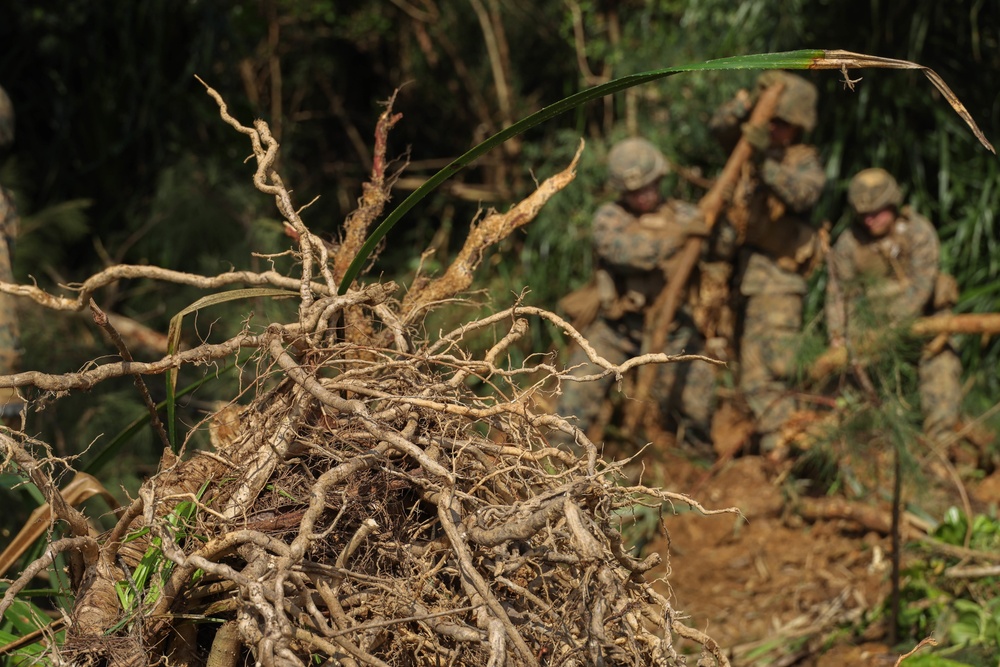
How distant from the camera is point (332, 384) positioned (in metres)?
1.61

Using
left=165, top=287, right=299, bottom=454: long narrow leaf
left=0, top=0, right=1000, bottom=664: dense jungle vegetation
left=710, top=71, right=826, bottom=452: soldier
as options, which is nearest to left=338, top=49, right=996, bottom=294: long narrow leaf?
left=165, top=287, right=299, bottom=454: long narrow leaf

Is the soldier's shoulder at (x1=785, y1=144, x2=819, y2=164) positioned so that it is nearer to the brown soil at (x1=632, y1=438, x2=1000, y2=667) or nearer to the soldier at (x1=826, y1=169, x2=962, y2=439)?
the soldier at (x1=826, y1=169, x2=962, y2=439)

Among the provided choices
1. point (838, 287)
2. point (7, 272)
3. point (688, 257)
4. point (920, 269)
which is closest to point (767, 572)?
point (838, 287)

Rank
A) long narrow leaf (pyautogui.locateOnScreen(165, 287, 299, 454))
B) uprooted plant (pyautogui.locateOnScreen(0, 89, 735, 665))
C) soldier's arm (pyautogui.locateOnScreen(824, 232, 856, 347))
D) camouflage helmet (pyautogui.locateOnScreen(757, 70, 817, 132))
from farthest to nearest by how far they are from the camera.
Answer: camouflage helmet (pyautogui.locateOnScreen(757, 70, 817, 132)) → soldier's arm (pyautogui.locateOnScreen(824, 232, 856, 347)) → long narrow leaf (pyautogui.locateOnScreen(165, 287, 299, 454)) → uprooted plant (pyautogui.locateOnScreen(0, 89, 735, 665))

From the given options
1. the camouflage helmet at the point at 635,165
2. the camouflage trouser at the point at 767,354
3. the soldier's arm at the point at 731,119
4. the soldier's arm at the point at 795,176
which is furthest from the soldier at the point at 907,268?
the camouflage helmet at the point at 635,165

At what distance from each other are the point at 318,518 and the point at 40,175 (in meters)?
5.97

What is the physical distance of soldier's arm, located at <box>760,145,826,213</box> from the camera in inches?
189

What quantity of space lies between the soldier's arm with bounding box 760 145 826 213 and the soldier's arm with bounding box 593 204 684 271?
1.73 ft

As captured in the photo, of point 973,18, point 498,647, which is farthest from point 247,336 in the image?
point 973,18

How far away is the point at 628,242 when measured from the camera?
4738 millimetres

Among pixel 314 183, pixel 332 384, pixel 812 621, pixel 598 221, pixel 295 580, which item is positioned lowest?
pixel 812 621

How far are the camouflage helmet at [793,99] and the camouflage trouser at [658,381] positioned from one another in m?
1.10

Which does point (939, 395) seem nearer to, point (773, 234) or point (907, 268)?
point (907, 268)

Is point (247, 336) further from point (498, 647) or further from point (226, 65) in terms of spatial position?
point (226, 65)
